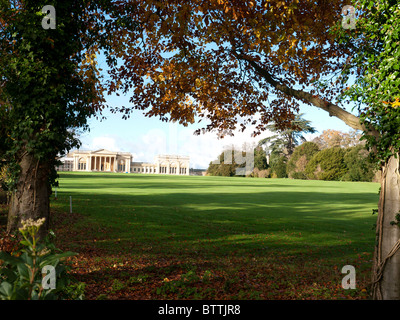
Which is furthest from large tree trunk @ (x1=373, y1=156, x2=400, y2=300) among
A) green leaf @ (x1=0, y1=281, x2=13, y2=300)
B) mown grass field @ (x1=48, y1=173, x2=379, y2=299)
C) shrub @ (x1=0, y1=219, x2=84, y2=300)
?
green leaf @ (x1=0, y1=281, x2=13, y2=300)

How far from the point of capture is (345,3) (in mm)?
8125

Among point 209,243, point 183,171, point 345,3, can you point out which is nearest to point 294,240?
point 209,243

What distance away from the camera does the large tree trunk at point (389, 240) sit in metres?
4.88

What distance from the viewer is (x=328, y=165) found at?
Answer: 5725 centimetres

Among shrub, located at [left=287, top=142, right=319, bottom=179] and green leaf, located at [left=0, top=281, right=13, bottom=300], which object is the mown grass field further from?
shrub, located at [left=287, top=142, right=319, bottom=179]

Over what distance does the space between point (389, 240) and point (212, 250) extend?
4930 millimetres

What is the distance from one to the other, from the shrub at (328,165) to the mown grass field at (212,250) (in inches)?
1653

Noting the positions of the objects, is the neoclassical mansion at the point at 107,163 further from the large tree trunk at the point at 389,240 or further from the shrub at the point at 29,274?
the shrub at the point at 29,274

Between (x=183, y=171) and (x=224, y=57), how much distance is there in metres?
79.5

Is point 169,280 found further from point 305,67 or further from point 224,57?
point 305,67

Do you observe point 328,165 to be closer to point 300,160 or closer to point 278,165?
point 300,160

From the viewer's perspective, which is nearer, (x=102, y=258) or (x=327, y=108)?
(x=327, y=108)
